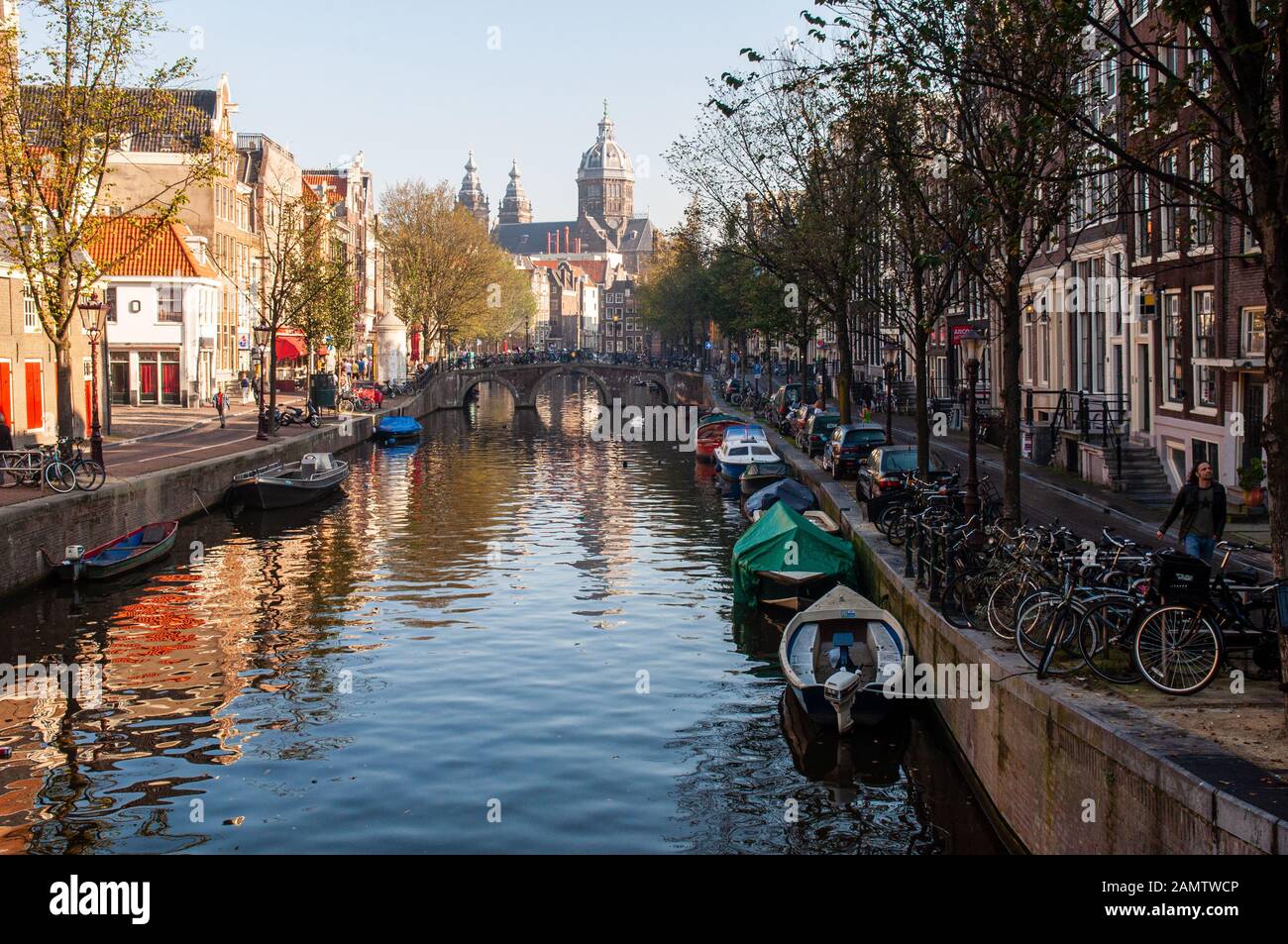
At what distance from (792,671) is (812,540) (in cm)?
882

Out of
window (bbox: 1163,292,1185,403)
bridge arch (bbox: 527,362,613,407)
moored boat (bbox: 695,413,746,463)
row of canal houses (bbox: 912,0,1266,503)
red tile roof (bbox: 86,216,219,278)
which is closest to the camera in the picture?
row of canal houses (bbox: 912,0,1266,503)

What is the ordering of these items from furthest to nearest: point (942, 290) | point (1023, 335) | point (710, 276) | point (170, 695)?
point (710, 276), point (1023, 335), point (942, 290), point (170, 695)

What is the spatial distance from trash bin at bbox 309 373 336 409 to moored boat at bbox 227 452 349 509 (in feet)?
83.9

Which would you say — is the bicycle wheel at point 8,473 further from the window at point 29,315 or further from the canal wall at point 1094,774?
the canal wall at point 1094,774

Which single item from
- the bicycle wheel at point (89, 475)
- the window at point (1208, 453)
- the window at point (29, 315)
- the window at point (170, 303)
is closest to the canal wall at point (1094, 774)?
the window at point (1208, 453)

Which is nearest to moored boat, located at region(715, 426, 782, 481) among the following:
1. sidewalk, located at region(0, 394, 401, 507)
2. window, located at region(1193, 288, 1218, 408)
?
sidewalk, located at region(0, 394, 401, 507)

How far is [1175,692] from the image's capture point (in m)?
14.4

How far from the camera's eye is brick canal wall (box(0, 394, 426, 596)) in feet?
96.4

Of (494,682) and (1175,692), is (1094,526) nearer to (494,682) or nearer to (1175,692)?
(494,682)

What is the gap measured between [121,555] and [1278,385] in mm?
26505

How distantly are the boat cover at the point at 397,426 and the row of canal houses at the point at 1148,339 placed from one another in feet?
117

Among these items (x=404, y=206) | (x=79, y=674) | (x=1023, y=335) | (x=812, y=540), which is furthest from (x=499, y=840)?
(x=404, y=206)

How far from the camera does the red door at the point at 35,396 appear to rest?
153 feet

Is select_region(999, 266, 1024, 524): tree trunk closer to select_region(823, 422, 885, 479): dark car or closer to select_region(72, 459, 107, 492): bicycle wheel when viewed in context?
select_region(823, 422, 885, 479): dark car
